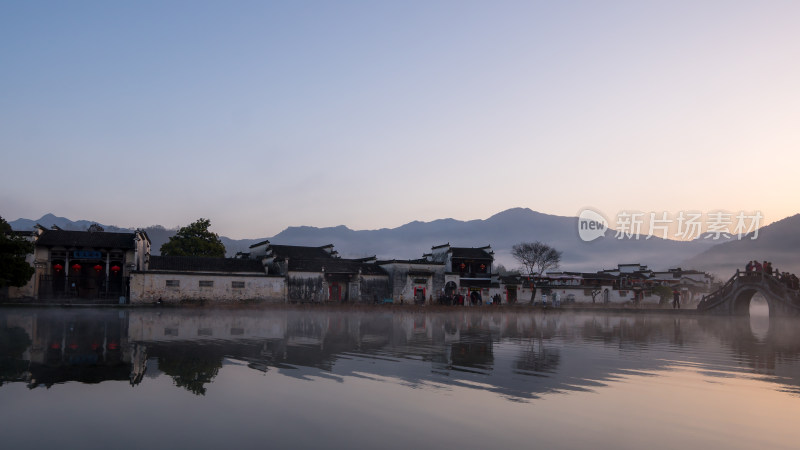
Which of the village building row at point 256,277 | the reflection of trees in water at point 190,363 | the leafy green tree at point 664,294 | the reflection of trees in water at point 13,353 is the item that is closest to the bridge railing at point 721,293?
the village building row at point 256,277

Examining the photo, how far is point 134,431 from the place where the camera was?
801 cm

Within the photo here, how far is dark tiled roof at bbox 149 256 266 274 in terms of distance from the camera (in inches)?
2023

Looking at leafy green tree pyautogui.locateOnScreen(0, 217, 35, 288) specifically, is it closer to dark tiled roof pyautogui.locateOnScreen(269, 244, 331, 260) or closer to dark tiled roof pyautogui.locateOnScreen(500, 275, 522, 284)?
dark tiled roof pyautogui.locateOnScreen(269, 244, 331, 260)

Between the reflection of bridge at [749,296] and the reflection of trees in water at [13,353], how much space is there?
1898 inches

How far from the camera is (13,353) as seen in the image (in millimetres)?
15367

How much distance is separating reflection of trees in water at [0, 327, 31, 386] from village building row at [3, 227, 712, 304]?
26363 millimetres

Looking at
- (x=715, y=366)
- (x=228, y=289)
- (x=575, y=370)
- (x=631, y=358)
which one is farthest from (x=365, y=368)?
(x=228, y=289)

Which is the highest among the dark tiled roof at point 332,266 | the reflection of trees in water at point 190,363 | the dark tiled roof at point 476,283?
the dark tiled roof at point 332,266

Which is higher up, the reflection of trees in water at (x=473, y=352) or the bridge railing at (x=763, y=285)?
the bridge railing at (x=763, y=285)

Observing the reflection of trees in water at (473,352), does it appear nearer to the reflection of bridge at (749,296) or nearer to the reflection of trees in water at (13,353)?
the reflection of trees in water at (13,353)

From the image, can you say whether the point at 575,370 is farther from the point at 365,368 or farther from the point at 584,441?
the point at 584,441

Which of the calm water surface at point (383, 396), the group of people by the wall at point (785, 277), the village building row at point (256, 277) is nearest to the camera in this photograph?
the calm water surface at point (383, 396)

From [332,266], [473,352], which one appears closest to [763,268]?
[332,266]

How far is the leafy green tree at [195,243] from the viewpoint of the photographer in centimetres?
6322
